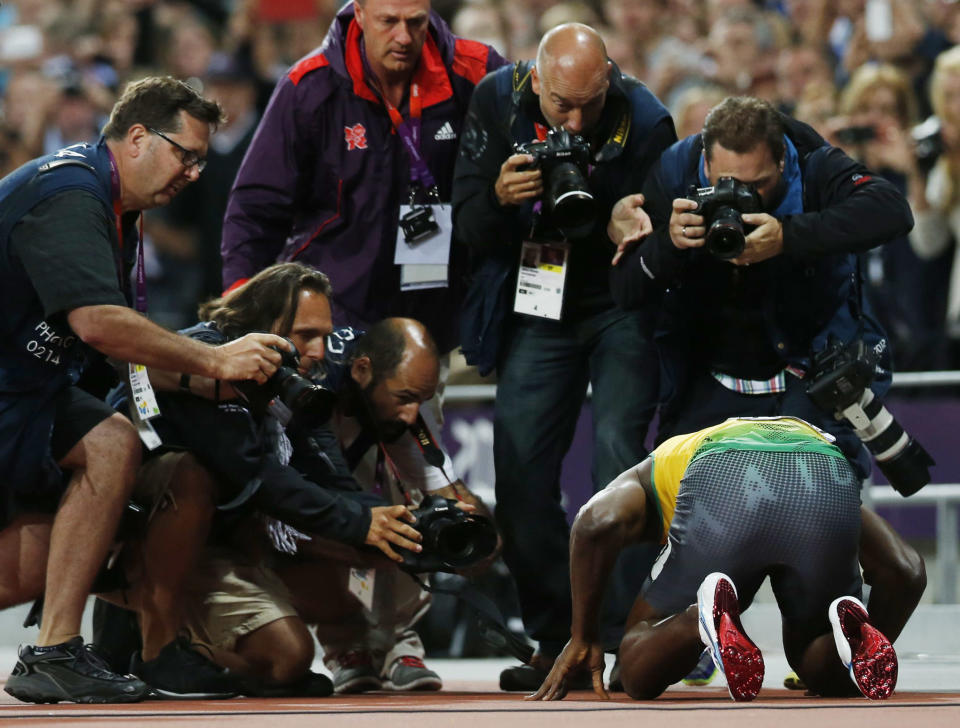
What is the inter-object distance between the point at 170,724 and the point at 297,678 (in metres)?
1.22

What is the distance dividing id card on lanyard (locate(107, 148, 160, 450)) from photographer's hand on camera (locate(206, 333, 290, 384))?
0.83ft

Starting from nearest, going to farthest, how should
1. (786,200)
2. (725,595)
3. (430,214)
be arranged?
1. (725,595)
2. (786,200)
3. (430,214)

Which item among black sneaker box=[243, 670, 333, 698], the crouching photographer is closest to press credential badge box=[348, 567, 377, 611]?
the crouching photographer

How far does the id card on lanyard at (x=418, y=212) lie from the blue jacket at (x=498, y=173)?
0.21 m

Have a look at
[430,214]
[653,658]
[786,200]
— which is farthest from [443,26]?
[653,658]

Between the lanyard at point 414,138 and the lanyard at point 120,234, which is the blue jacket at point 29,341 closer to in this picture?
the lanyard at point 120,234

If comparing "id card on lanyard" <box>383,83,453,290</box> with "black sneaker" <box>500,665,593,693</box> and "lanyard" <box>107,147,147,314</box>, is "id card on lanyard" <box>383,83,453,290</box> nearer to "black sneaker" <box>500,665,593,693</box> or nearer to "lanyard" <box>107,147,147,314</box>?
"lanyard" <box>107,147,147,314</box>

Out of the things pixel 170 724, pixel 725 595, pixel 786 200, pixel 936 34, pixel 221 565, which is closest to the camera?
pixel 170 724

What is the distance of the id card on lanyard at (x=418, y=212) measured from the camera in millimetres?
5441

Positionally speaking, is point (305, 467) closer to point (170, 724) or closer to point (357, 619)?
point (357, 619)

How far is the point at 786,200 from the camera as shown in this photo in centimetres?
477

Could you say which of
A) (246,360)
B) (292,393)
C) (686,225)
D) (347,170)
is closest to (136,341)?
(246,360)

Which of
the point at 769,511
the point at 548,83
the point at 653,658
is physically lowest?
the point at 653,658

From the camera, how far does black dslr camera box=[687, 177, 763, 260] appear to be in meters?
4.54
